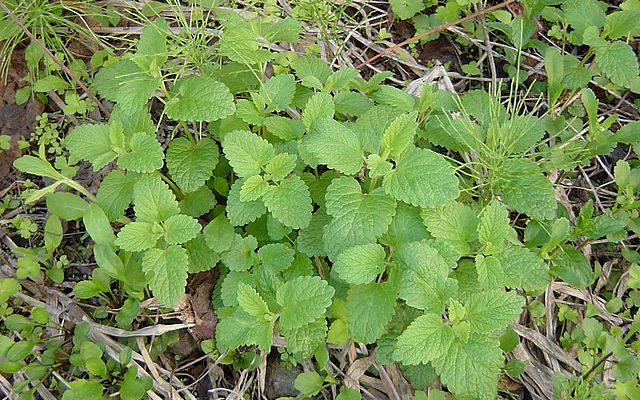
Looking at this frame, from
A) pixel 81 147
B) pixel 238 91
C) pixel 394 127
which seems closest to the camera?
pixel 394 127

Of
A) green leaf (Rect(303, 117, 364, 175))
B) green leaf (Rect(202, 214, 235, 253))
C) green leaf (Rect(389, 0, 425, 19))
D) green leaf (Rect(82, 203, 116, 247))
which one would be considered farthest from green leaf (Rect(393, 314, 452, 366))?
green leaf (Rect(389, 0, 425, 19))

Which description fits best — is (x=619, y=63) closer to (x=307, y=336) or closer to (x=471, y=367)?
(x=471, y=367)

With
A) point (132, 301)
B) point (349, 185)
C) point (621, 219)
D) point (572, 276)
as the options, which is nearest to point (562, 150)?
point (621, 219)

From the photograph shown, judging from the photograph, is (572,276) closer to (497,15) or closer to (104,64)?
(497,15)

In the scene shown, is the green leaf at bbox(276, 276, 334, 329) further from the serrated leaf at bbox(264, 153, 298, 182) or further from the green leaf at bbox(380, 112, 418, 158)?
the green leaf at bbox(380, 112, 418, 158)

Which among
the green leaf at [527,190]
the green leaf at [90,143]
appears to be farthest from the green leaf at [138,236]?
the green leaf at [527,190]
